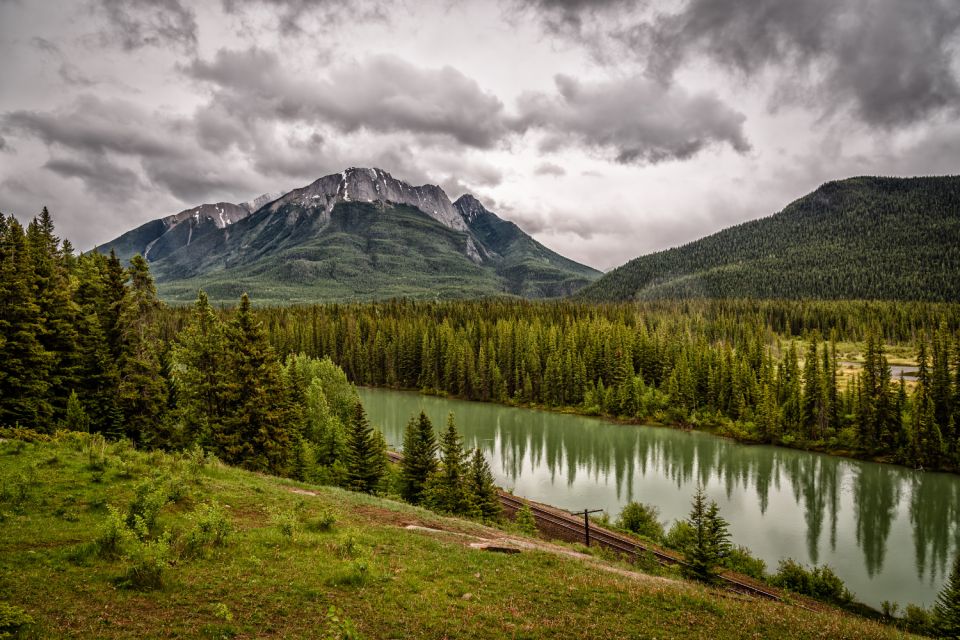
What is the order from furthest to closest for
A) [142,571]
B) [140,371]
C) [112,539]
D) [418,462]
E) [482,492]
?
[418,462] < [482,492] < [140,371] < [112,539] < [142,571]

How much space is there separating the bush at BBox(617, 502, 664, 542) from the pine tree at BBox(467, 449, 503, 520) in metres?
11.4

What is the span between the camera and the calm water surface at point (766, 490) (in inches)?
1433

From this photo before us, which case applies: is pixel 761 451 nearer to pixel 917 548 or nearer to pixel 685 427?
pixel 685 427

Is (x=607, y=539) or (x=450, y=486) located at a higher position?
(x=450, y=486)

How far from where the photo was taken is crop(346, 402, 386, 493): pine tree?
36.2 m

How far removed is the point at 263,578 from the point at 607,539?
26.7 meters

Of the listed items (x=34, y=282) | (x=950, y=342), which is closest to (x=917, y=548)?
(x=950, y=342)

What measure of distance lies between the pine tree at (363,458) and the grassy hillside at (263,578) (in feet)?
54.2

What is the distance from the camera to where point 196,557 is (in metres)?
13.1

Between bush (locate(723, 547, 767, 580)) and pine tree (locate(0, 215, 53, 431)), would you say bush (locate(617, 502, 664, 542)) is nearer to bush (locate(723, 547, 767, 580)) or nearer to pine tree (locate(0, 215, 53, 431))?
bush (locate(723, 547, 767, 580))

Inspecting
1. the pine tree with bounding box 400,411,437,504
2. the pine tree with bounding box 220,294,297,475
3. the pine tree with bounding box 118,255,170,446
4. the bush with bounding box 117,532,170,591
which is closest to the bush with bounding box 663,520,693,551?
the pine tree with bounding box 400,411,437,504

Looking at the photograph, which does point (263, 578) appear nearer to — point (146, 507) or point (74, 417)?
point (146, 507)

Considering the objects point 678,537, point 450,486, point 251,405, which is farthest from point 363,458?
point 678,537

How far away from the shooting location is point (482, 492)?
33.7 meters
